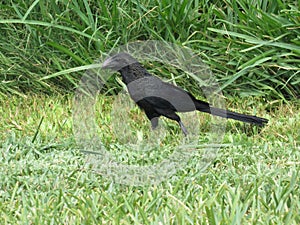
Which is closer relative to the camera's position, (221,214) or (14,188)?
(221,214)

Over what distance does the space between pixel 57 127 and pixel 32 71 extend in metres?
1.58

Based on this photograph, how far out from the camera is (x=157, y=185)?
3.00 meters

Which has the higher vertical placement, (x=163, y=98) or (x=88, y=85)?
(x=163, y=98)

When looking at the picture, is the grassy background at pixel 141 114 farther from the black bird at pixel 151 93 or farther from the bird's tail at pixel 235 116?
the black bird at pixel 151 93

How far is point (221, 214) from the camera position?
2289 mm

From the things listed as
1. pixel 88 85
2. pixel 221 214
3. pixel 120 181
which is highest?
pixel 221 214

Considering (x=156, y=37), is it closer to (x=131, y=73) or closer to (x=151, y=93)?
(x=131, y=73)

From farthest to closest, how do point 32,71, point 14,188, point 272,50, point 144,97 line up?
point 32,71
point 272,50
point 144,97
point 14,188

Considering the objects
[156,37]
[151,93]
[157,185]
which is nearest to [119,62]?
[151,93]

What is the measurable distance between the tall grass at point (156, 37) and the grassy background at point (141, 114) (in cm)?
1

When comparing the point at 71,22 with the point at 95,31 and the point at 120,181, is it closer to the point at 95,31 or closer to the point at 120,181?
the point at 95,31

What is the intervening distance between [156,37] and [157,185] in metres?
2.63

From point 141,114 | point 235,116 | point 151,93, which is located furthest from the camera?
point 141,114

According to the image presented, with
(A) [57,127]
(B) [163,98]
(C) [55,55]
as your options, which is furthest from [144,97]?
(C) [55,55]
